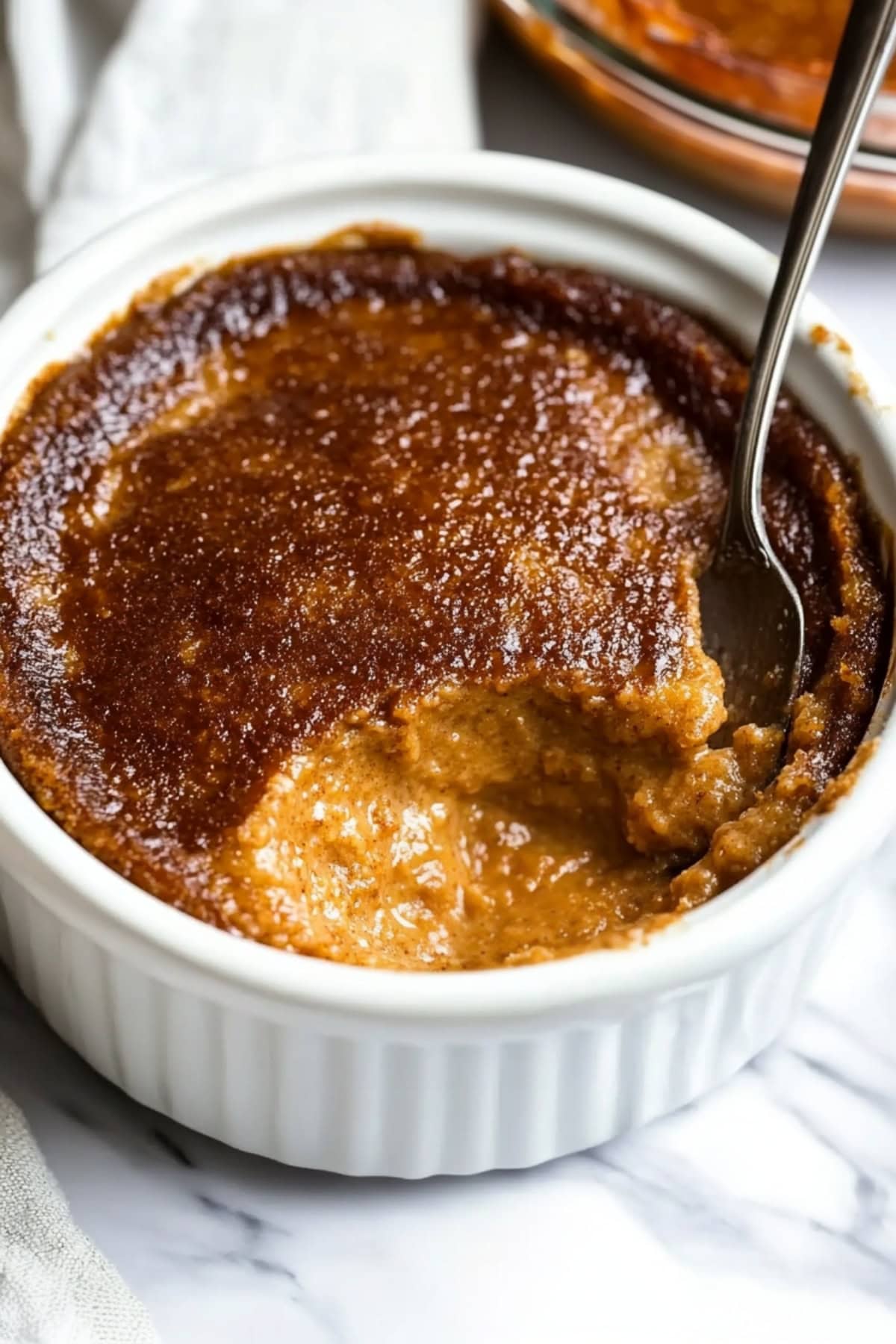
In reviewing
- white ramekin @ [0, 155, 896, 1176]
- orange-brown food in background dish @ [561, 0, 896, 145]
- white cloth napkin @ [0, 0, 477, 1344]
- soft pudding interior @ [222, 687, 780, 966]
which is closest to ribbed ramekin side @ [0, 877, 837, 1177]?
white ramekin @ [0, 155, 896, 1176]

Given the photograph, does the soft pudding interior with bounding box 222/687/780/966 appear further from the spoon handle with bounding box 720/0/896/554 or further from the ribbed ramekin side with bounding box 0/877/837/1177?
the spoon handle with bounding box 720/0/896/554

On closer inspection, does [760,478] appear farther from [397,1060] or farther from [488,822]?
[397,1060]

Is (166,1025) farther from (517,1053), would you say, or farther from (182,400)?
(182,400)

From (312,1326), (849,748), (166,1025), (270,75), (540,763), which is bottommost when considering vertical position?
(312,1326)

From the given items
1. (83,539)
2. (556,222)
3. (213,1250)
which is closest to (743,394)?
(556,222)

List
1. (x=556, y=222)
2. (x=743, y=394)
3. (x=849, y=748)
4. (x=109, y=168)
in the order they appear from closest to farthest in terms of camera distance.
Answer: (x=849, y=748)
(x=743, y=394)
(x=556, y=222)
(x=109, y=168)

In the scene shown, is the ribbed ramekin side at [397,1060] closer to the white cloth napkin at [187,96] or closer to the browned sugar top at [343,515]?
the browned sugar top at [343,515]

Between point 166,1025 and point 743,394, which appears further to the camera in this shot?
point 743,394
